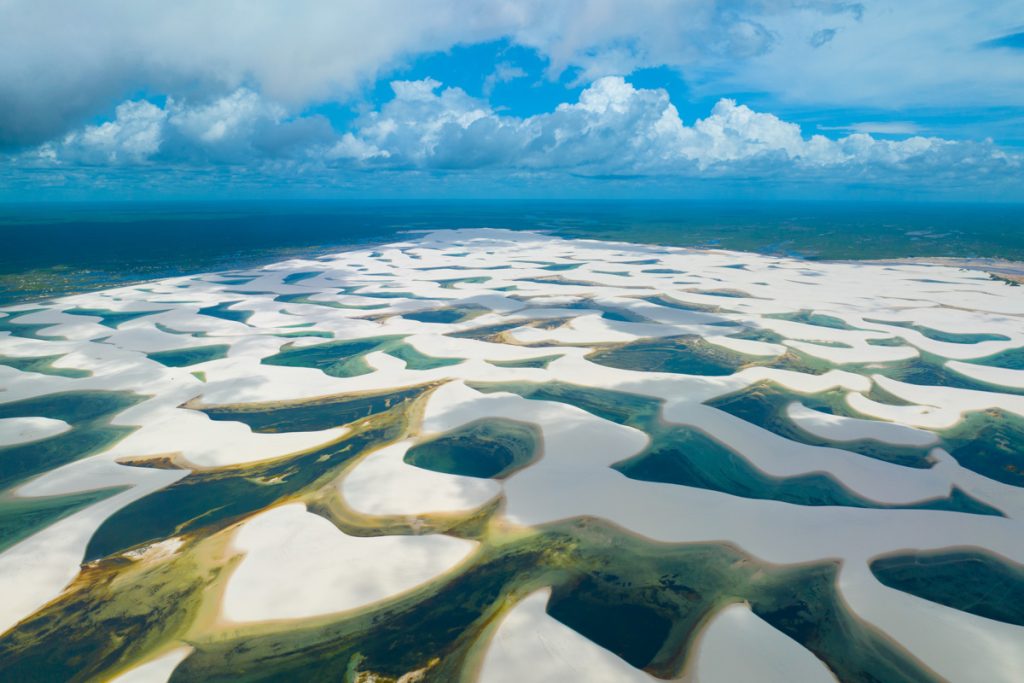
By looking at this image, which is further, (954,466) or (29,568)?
(954,466)

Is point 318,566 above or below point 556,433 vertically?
below

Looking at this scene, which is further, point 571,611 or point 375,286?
point 375,286

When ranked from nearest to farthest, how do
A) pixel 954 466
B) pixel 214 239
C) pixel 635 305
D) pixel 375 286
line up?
pixel 954 466
pixel 635 305
pixel 375 286
pixel 214 239

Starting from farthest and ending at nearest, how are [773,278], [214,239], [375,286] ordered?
1. [214,239]
2. [773,278]
3. [375,286]

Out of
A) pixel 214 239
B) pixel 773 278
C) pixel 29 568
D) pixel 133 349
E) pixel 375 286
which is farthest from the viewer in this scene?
pixel 214 239

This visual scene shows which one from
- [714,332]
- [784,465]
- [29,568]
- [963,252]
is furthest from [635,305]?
[963,252]

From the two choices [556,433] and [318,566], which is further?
[556,433]

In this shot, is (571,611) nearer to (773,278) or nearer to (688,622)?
(688,622)

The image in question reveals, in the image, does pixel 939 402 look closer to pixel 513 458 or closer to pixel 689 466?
pixel 689 466

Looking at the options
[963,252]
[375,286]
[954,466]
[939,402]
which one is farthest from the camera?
[963,252]

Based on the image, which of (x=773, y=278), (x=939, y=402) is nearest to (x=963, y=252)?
(x=773, y=278)
